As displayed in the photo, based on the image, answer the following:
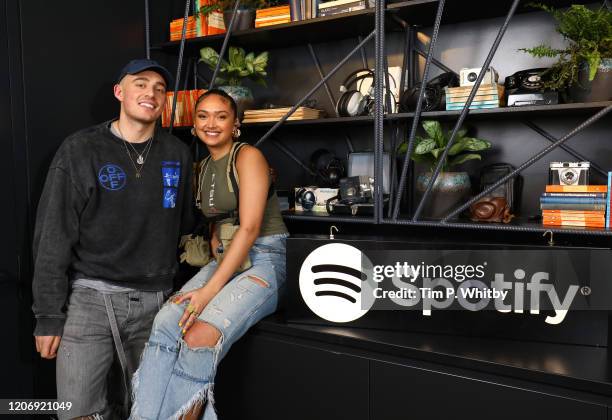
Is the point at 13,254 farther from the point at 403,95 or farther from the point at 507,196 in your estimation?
the point at 507,196

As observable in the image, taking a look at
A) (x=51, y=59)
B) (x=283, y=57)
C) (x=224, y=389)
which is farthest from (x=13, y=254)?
(x=283, y=57)

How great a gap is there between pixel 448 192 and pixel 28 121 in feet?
5.82

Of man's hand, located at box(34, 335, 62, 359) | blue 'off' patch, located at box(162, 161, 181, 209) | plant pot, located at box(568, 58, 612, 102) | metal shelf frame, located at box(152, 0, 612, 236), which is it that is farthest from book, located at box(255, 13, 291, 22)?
man's hand, located at box(34, 335, 62, 359)

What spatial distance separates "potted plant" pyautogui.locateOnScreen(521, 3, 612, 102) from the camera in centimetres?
187

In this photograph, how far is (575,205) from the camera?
1.96 metres

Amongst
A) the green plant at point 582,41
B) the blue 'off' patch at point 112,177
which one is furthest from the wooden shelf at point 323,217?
the green plant at point 582,41

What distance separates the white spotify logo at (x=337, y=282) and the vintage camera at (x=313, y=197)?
56cm

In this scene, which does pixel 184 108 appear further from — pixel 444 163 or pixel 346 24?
pixel 444 163

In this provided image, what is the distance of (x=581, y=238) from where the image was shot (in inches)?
87.9

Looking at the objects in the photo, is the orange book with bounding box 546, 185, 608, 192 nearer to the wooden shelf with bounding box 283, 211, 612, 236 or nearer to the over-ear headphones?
the wooden shelf with bounding box 283, 211, 612, 236

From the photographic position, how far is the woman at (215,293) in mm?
1790

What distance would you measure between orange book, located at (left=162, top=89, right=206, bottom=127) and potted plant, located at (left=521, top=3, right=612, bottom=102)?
1658 mm

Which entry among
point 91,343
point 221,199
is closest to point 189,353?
point 91,343

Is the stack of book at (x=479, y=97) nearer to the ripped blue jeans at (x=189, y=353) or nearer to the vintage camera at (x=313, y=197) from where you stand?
the vintage camera at (x=313, y=197)
